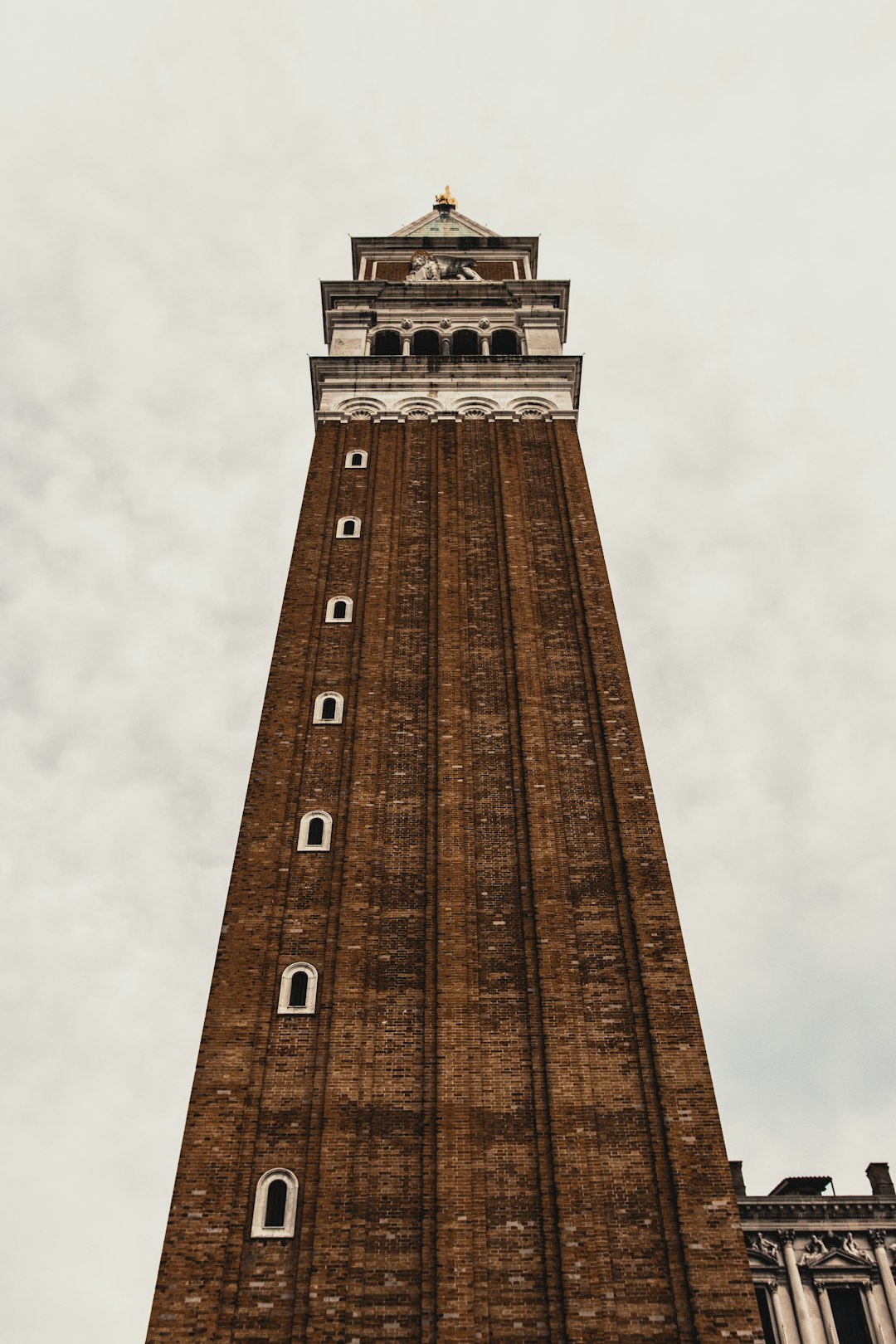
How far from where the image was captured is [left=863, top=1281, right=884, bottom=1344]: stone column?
23531 millimetres

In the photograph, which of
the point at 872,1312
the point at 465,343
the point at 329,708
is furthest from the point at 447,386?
the point at 872,1312

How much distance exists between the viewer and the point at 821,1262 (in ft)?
79.5

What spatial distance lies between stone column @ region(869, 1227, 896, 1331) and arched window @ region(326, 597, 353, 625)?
687 inches

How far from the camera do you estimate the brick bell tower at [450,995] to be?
1778 centimetres

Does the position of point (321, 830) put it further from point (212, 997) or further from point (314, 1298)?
point (314, 1298)

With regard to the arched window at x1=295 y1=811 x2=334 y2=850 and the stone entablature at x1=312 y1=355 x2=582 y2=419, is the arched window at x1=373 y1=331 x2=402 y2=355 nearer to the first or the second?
the stone entablature at x1=312 y1=355 x2=582 y2=419

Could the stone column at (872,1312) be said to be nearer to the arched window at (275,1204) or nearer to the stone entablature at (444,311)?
the arched window at (275,1204)

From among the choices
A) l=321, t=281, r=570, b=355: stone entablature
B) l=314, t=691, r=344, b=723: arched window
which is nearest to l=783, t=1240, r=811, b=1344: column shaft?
l=314, t=691, r=344, b=723: arched window

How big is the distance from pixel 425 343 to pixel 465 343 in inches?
56.9

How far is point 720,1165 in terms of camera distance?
19.1m

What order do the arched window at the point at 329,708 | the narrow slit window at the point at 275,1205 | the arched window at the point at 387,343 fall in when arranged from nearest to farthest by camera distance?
the narrow slit window at the point at 275,1205
the arched window at the point at 329,708
the arched window at the point at 387,343

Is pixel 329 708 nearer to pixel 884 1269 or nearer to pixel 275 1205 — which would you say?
pixel 275 1205

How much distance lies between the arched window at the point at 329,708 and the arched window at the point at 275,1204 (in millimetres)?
10559

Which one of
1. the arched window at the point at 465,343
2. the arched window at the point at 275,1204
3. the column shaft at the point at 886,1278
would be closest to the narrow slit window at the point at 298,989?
the arched window at the point at 275,1204
